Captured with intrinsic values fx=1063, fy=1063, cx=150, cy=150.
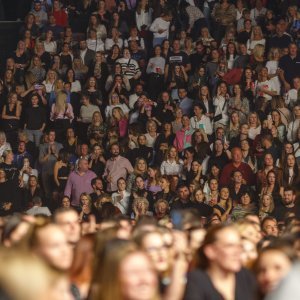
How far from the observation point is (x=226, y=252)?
6.17 meters

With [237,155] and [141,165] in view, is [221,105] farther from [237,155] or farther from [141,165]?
[141,165]

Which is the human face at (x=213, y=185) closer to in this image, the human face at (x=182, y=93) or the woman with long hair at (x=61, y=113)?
the human face at (x=182, y=93)

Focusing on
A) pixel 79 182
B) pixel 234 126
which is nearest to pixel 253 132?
pixel 234 126

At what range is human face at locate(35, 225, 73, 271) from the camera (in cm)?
580

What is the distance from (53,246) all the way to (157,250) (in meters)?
0.88

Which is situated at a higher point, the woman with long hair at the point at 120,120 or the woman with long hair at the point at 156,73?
the woman with long hair at the point at 156,73

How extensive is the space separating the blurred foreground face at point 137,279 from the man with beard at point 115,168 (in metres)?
11.7

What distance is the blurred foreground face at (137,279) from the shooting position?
486 centimetres

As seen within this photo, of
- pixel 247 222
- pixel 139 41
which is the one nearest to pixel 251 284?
pixel 247 222

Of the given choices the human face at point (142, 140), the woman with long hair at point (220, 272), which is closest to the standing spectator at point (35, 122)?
the human face at point (142, 140)

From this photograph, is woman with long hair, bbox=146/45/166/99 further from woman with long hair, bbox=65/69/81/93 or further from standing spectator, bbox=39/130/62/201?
standing spectator, bbox=39/130/62/201

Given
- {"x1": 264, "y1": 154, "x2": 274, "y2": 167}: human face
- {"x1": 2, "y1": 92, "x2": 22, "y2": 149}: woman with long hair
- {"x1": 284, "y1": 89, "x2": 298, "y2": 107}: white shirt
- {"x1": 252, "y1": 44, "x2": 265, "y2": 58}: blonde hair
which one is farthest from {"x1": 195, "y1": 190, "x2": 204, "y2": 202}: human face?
{"x1": 2, "y1": 92, "x2": 22, "y2": 149}: woman with long hair

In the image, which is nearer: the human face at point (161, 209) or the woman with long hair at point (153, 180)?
the human face at point (161, 209)

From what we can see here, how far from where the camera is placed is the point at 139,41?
1977 cm
